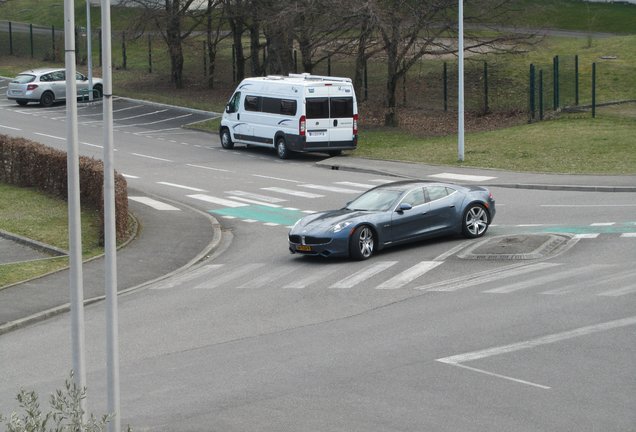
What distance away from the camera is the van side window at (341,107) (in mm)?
36531

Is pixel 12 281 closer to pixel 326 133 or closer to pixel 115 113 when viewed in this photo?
pixel 326 133

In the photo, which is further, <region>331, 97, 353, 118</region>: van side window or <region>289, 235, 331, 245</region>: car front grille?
<region>331, 97, 353, 118</region>: van side window

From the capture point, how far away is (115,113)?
49.4 meters

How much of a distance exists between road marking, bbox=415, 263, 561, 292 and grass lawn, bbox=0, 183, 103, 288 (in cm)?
751

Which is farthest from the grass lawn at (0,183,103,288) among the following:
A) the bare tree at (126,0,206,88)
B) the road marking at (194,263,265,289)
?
the bare tree at (126,0,206,88)

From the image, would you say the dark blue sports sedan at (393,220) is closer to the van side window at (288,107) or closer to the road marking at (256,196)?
the road marking at (256,196)

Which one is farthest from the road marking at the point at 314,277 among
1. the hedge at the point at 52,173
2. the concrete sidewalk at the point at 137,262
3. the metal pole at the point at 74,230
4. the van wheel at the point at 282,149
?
the van wheel at the point at 282,149

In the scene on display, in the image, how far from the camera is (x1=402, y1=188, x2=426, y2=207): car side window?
2169 centimetres

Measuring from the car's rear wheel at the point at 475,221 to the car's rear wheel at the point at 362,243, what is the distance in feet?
7.11

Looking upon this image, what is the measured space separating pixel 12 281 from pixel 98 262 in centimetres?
209

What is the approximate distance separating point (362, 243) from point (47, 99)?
33.8 meters

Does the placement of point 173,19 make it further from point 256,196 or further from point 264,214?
point 264,214

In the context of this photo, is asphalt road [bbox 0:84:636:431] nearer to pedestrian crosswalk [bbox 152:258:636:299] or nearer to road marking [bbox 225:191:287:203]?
pedestrian crosswalk [bbox 152:258:636:299]

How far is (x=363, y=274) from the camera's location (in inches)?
778
